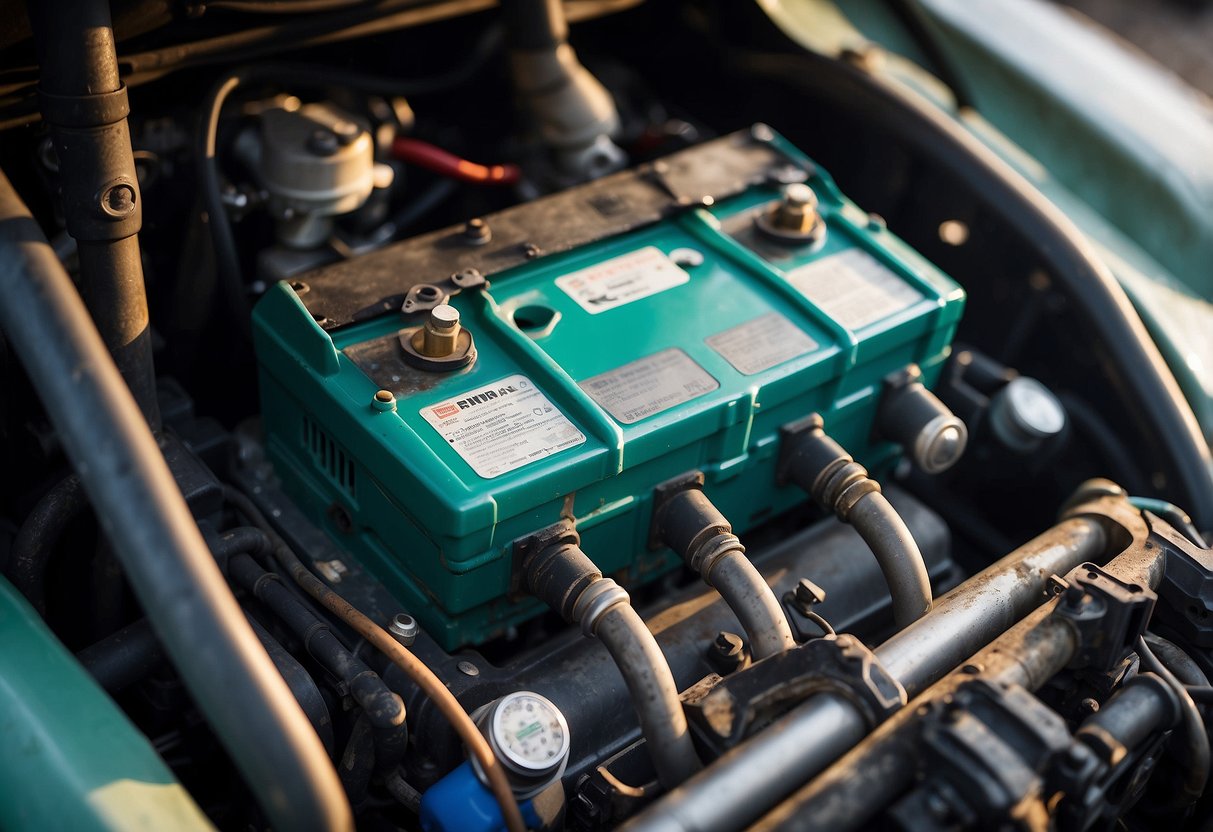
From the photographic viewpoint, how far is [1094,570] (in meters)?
1.30

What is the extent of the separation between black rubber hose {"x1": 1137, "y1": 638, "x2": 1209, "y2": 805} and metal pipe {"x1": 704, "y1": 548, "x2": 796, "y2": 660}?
1.34 feet

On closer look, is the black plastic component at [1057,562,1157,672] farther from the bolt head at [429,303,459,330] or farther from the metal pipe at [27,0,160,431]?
the metal pipe at [27,0,160,431]

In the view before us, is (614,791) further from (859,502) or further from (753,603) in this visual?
(859,502)

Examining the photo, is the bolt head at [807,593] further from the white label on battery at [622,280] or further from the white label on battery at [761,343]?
the white label on battery at [622,280]

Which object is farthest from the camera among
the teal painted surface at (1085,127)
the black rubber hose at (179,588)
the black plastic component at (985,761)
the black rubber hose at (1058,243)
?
the teal painted surface at (1085,127)

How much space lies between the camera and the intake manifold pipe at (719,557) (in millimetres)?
1289

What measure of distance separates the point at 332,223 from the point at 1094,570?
1.10 metres

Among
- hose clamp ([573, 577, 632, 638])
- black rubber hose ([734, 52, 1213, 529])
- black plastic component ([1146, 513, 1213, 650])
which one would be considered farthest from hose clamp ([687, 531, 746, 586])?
black rubber hose ([734, 52, 1213, 529])

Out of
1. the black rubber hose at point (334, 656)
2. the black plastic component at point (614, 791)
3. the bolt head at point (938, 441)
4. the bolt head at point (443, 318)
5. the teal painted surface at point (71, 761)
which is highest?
the bolt head at point (443, 318)

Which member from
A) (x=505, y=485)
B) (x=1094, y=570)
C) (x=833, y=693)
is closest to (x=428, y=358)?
(x=505, y=485)

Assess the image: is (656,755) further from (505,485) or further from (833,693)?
(505,485)

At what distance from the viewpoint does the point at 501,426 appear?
133 centimetres

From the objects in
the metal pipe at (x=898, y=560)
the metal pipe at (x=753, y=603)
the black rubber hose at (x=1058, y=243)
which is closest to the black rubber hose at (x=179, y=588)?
the metal pipe at (x=753, y=603)

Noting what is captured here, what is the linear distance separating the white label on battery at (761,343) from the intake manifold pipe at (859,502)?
0.29ft
